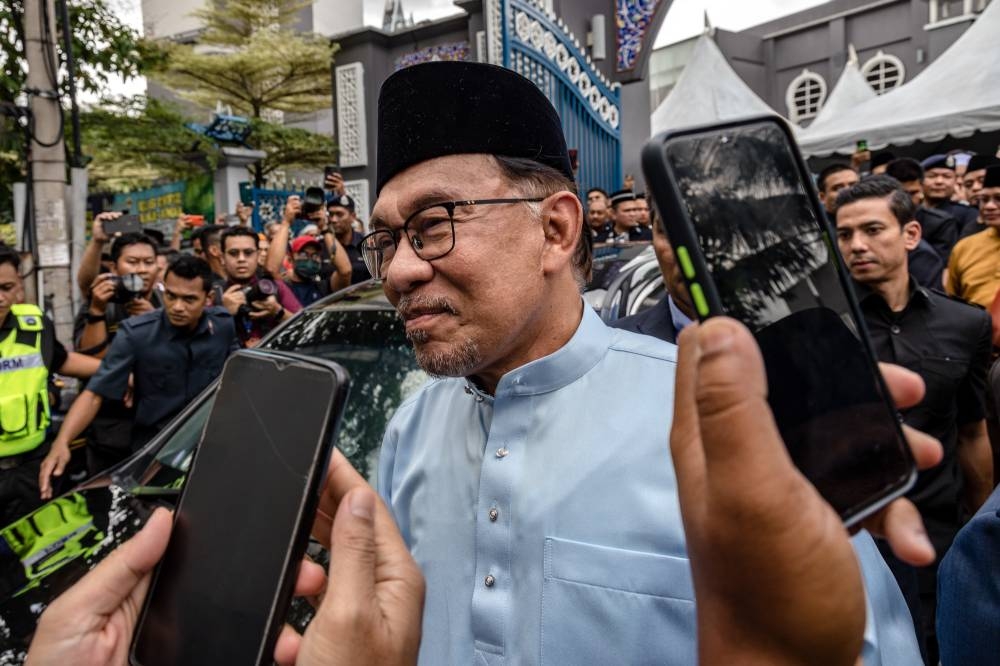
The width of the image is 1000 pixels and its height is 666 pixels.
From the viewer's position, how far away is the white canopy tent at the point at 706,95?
1280 centimetres

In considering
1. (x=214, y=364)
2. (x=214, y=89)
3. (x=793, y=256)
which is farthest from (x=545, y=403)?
(x=214, y=89)

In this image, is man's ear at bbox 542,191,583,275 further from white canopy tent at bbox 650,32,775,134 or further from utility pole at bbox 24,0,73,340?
white canopy tent at bbox 650,32,775,134

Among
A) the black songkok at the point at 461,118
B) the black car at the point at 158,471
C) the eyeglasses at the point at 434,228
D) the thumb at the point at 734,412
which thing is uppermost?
the black songkok at the point at 461,118

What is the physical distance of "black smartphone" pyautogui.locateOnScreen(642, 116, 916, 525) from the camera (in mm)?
597

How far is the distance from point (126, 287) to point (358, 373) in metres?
2.11

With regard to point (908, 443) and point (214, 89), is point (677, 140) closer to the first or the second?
point (908, 443)

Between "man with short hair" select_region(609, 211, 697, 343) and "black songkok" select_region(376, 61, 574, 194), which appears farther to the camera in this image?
"man with short hair" select_region(609, 211, 697, 343)

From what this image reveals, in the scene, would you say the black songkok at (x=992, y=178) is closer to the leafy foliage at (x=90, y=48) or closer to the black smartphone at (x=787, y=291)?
the black smartphone at (x=787, y=291)

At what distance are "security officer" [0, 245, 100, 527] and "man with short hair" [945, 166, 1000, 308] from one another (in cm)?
443

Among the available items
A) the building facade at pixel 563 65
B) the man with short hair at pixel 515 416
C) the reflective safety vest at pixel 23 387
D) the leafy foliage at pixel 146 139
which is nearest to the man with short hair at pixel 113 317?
the reflective safety vest at pixel 23 387

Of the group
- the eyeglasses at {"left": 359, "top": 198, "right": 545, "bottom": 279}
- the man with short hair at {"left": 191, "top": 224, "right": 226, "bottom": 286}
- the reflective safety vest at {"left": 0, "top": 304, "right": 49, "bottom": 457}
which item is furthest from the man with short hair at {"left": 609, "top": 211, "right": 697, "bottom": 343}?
the man with short hair at {"left": 191, "top": 224, "right": 226, "bottom": 286}

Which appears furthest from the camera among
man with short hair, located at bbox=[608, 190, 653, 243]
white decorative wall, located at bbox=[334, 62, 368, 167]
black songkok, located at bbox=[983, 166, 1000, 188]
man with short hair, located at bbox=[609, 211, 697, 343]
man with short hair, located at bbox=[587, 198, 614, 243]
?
white decorative wall, located at bbox=[334, 62, 368, 167]

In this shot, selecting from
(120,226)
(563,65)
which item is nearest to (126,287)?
(120,226)

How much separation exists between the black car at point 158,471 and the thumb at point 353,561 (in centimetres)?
121
